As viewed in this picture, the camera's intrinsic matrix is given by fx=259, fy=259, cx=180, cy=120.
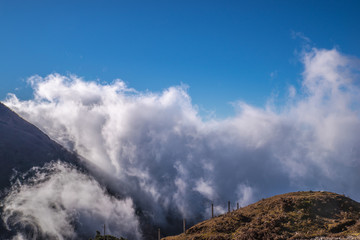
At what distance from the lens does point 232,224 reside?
224ft

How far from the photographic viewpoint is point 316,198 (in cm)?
7044

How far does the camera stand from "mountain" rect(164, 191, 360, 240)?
54.5 metres

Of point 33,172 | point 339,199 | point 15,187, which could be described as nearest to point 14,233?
point 15,187

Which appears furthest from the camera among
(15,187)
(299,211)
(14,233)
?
(15,187)

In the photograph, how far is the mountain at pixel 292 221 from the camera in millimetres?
54531

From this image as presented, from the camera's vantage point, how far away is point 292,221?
199 feet

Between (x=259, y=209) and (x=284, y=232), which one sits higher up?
(x=259, y=209)

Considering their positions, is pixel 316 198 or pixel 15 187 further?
pixel 15 187

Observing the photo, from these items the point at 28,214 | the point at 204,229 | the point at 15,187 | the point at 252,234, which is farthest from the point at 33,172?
the point at 252,234

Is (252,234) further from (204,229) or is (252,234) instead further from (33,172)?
(33,172)

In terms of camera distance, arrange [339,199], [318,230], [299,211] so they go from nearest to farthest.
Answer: [318,230], [299,211], [339,199]

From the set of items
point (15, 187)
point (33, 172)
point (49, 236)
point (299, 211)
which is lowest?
point (49, 236)

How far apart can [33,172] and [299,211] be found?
19626cm

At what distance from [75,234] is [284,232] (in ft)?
555
